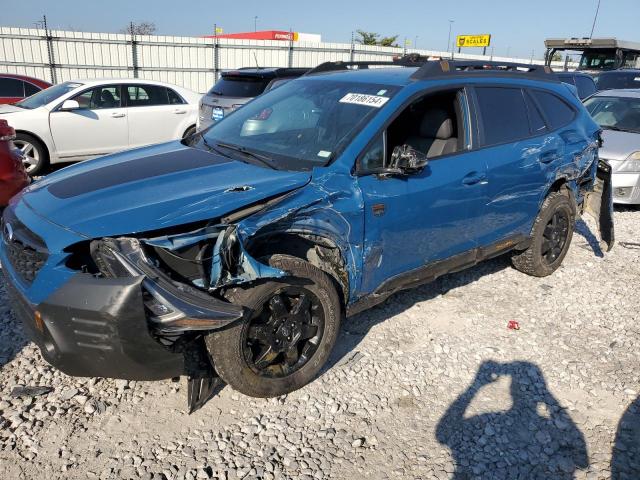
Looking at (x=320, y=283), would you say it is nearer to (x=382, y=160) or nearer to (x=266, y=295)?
(x=266, y=295)

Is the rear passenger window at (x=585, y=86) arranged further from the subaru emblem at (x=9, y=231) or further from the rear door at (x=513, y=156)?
the subaru emblem at (x=9, y=231)

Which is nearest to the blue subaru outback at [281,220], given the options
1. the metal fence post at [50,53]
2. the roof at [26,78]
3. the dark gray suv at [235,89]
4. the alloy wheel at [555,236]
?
the alloy wheel at [555,236]

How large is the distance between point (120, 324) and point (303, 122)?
2.03 metres

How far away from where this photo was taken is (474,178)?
12.4 feet

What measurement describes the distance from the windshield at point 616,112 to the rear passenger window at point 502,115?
4653 mm

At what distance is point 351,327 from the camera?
12.8 feet

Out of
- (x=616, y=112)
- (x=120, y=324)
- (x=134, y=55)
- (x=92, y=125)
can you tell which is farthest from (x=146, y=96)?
(x=134, y=55)

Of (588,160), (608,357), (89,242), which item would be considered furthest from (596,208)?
(89,242)

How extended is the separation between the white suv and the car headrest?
20.9 feet

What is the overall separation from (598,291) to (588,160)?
128 centimetres

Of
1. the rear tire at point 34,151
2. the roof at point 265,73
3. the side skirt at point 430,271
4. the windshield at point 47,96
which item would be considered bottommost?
the rear tire at point 34,151

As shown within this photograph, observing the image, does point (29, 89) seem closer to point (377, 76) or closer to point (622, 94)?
point (377, 76)

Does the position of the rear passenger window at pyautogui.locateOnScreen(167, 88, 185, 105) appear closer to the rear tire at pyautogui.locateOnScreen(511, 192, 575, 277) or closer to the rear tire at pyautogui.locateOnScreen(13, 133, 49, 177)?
the rear tire at pyautogui.locateOnScreen(13, 133, 49, 177)

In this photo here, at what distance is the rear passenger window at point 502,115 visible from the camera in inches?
158
